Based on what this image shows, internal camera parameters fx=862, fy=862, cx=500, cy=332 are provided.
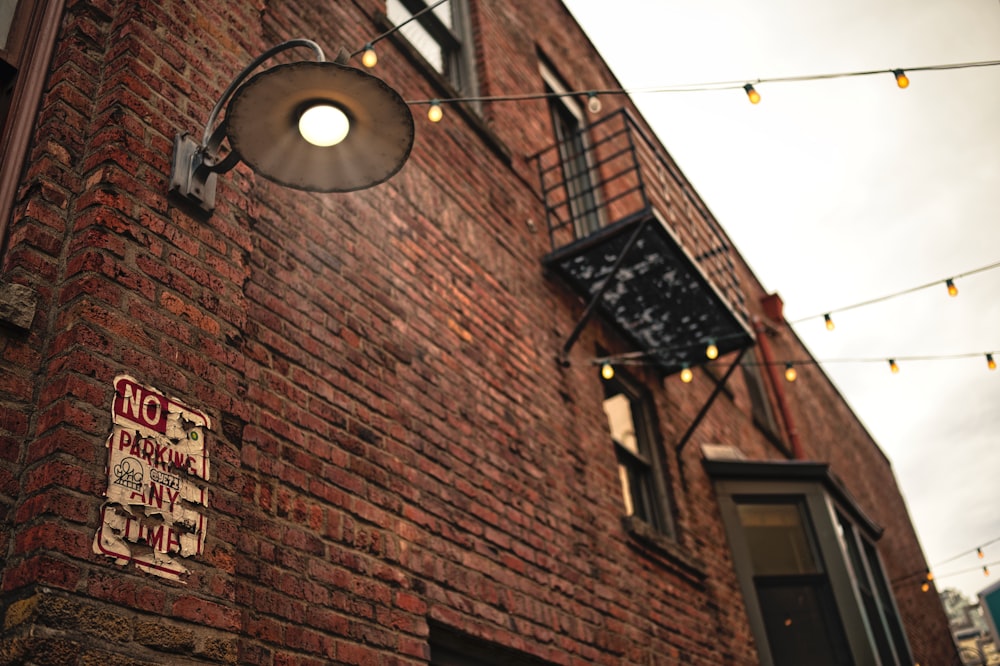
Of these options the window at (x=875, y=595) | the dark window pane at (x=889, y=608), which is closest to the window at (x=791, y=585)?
the window at (x=875, y=595)

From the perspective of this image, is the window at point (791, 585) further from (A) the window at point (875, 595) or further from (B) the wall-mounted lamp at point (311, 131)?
(B) the wall-mounted lamp at point (311, 131)

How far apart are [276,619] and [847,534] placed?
24.5ft

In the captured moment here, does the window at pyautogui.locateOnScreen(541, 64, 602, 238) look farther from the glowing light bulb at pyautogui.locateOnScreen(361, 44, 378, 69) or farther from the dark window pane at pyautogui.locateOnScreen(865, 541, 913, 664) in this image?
the dark window pane at pyautogui.locateOnScreen(865, 541, 913, 664)

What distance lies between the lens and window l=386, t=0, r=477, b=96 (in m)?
6.98

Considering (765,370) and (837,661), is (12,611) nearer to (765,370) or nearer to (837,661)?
(837,661)

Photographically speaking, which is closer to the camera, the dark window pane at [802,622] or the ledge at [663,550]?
the ledge at [663,550]

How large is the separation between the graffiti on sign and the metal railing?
4177mm

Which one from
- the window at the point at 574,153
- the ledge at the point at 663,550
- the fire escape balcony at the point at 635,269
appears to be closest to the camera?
the ledge at the point at 663,550

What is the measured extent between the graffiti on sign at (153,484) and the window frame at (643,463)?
14.0ft

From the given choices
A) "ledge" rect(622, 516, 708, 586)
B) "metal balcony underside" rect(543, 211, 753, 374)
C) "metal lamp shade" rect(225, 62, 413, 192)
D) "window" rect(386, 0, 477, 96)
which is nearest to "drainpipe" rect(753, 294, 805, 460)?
"metal balcony underside" rect(543, 211, 753, 374)

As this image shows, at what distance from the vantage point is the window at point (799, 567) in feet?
24.6

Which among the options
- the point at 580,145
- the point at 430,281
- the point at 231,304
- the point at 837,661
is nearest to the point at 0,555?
the point at 231,304

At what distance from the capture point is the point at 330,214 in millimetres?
4316

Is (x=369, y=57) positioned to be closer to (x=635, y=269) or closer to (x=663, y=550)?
(x=635, y=269)
